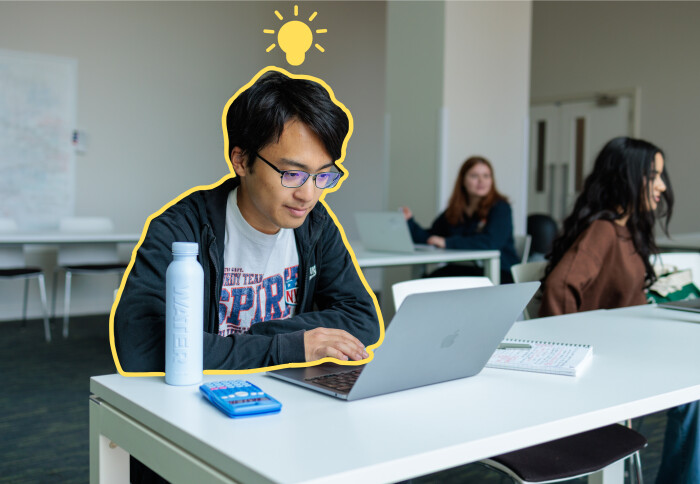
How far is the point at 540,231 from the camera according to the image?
18.7ft

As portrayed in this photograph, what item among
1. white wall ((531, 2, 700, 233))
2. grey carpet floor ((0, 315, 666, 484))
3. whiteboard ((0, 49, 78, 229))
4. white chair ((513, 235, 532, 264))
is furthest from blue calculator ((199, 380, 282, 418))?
white wall ((531, 2, 700, 233))

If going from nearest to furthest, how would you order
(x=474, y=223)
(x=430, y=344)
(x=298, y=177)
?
1. (x=430, y=344)
2. (x=298, y=177)
3. (x=474, y=223)

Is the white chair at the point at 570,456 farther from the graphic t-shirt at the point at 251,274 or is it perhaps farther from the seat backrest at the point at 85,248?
the seat backrest at the point at 85,248

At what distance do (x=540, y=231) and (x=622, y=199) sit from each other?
338 centimetres

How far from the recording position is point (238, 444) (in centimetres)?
82

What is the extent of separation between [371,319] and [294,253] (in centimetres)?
21

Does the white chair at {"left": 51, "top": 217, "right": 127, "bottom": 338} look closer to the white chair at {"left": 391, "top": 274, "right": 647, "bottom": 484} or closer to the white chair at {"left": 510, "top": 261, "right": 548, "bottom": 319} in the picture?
the white chair at {"left": 510, "top": 261, "right": 548, "bottom": 319}

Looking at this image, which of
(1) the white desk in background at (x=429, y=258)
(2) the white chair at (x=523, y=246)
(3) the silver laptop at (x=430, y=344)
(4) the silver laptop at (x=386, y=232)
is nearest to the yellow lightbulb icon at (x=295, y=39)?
(3) the silver laptop at (x=430, y=344)

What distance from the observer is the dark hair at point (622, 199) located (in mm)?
2381

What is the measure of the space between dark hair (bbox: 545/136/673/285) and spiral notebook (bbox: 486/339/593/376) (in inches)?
41.3

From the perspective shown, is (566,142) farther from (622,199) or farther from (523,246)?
(622,199)

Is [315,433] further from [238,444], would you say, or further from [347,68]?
[347,68]

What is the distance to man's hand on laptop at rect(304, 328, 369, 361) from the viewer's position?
3.91 feet

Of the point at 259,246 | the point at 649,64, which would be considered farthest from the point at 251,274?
the point at 649,64
